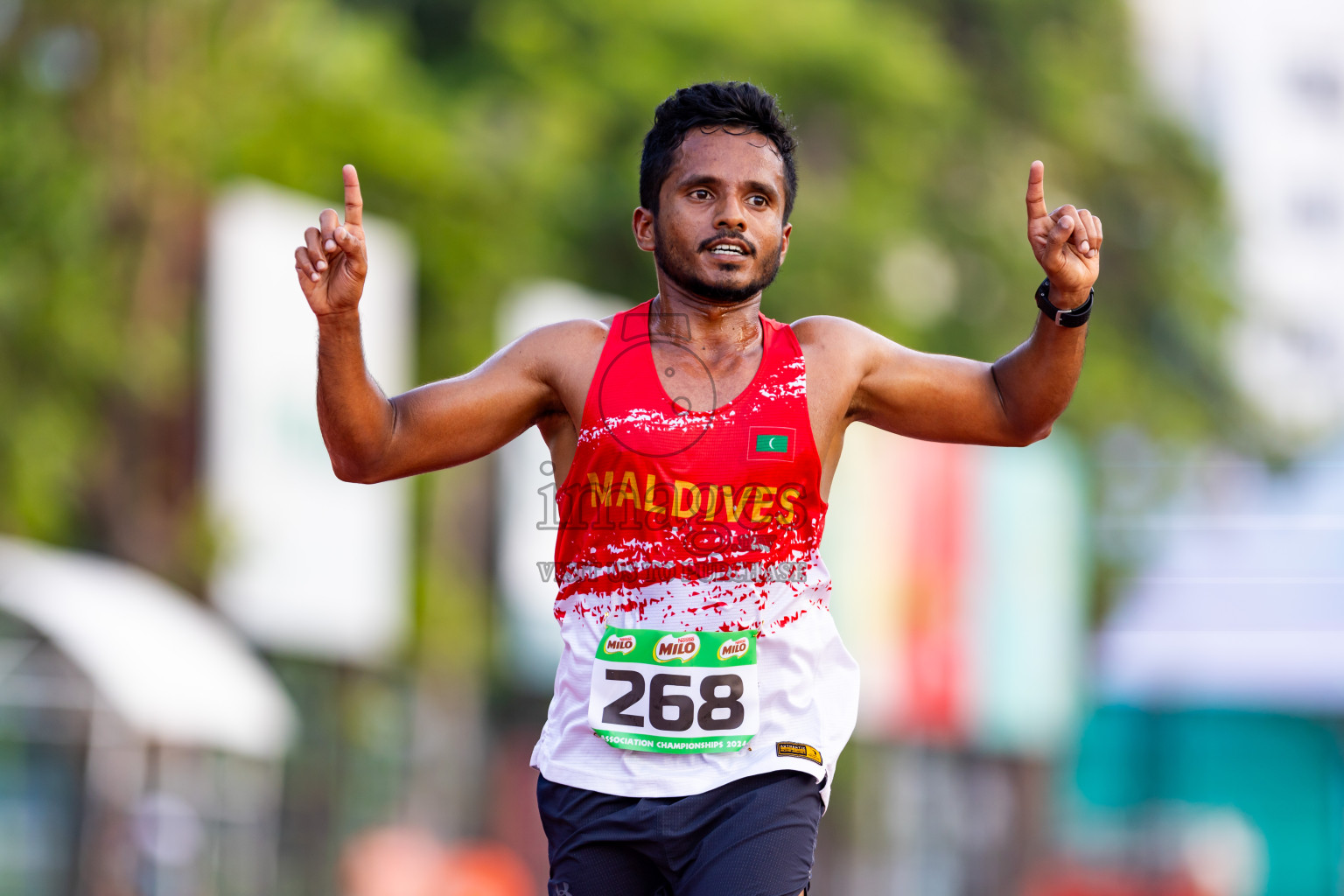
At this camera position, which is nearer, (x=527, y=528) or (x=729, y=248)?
(x=729, y=248)

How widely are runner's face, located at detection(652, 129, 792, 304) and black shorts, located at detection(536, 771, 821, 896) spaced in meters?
0.95

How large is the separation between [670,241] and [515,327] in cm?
1612

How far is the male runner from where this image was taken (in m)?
3.72

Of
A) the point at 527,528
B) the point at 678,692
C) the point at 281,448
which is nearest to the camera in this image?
the point at 678,692

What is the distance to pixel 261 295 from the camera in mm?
16938

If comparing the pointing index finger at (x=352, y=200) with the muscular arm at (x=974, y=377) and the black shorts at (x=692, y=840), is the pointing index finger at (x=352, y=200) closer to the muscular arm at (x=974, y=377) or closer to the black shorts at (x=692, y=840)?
the muscular arm at (x=974, y=377)

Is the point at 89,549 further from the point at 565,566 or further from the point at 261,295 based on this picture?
the point at 565,566

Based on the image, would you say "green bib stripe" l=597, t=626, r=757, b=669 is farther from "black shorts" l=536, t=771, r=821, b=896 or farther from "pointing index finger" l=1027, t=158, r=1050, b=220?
"pointing index finger" l=1027, t=158, r=1050, b=220

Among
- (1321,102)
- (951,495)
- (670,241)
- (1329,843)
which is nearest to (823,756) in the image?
(670,241)

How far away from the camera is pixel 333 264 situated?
3730mm

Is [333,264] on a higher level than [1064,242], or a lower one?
lower

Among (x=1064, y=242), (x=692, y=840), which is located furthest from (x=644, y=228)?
(x=692, y=840)

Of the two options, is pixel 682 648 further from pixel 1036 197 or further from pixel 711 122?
pixel 1036 197

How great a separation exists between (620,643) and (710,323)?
0.66 meters
